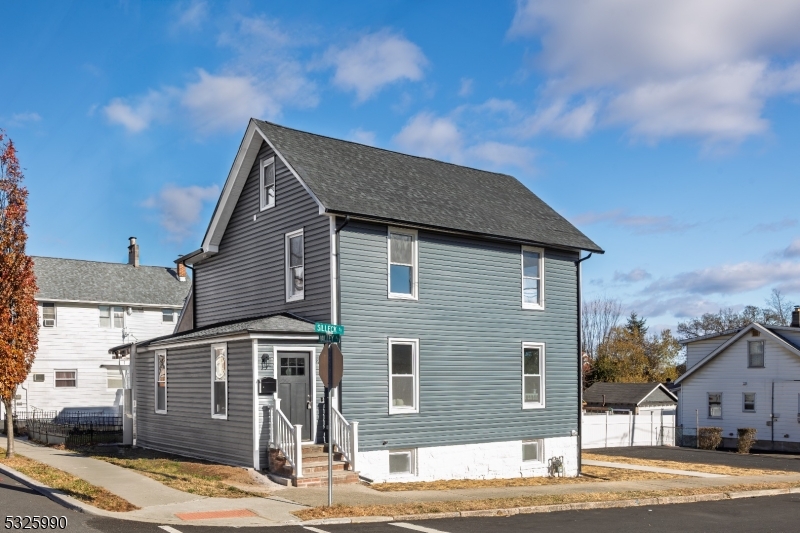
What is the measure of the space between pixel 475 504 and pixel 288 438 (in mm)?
4703

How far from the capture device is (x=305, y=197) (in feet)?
69.8

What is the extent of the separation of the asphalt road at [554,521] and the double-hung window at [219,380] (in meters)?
5.09

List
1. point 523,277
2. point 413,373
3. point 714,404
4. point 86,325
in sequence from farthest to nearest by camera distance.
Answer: point 714,404 < point 86,325 < point 523,277 < point 413,373

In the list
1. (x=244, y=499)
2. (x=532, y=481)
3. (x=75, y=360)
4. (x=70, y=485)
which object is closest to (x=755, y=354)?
(x=532, y=481)

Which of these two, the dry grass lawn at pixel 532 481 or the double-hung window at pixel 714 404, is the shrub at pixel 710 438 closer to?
the double-hung window at pixel 714 404

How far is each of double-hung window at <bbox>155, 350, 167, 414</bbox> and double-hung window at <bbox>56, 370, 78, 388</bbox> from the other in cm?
1939

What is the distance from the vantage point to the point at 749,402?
43.9 m

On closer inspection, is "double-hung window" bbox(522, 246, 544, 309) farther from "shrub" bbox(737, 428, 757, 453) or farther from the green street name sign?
"shrub" bbox(737, 428, 757, 453)

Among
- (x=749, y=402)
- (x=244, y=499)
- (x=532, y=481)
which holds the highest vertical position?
(x=244, y=499)

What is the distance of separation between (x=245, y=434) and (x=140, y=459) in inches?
146

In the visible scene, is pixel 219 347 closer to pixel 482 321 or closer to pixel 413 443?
pixel 413 443

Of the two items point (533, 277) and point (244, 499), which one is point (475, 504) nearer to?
point (244, 499)

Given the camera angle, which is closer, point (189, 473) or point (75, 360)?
point (189, 473)

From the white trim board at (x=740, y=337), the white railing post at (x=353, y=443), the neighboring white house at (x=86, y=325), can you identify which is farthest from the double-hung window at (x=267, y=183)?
the white trim board at (x=740, y=337)
